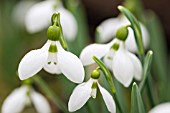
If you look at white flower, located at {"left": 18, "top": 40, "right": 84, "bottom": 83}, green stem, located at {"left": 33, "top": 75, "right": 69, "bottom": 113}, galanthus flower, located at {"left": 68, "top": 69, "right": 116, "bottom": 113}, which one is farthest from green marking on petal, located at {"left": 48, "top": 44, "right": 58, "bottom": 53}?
green stem, located at {"left": 33, "top": 75, "right": 69, "bottom": 113}

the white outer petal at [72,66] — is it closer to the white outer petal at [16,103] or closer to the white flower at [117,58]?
the white flower at [117,58]

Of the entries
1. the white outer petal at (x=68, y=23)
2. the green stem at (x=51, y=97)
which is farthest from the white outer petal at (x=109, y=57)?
the white outer petal at (x=68, y=23)

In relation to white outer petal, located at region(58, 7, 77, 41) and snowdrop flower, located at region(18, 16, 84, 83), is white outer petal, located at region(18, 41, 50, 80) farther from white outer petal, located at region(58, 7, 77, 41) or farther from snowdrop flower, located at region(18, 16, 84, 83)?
white outer petal, located at region(58, 7, 77, 41)

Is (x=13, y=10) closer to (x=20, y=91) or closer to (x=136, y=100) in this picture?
(x=20, y=91)

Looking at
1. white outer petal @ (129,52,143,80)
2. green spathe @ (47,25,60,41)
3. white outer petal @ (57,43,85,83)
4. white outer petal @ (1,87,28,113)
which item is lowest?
white outer petal @ (1,87,28,113)

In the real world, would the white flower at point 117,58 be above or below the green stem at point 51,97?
above
